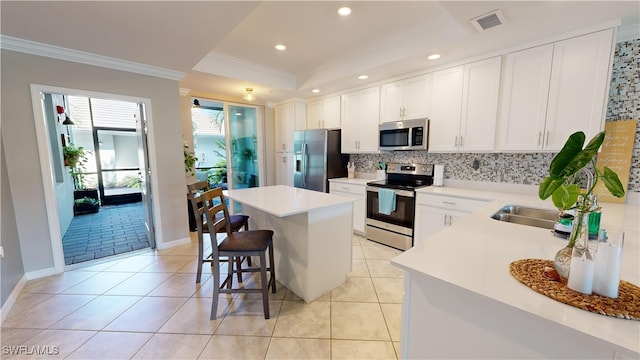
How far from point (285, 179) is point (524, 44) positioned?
4.18 meters

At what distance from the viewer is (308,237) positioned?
6.87 feet

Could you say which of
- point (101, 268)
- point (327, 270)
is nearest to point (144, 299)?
point (101, 268)

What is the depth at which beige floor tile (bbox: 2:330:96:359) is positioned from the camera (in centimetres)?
163

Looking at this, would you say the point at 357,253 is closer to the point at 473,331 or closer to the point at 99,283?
the point at 473,331

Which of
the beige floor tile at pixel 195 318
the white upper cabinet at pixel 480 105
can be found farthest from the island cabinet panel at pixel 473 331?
the white upper cabinet at pixel 480 105

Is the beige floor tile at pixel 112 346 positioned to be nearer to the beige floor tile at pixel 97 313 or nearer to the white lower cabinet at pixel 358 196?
the beige floor tile at pixel 97 313

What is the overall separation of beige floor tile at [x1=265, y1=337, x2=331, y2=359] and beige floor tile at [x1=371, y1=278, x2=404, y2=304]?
2.49ft

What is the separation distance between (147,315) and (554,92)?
13.7ft

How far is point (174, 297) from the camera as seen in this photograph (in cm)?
228

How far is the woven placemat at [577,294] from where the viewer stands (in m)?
0.72

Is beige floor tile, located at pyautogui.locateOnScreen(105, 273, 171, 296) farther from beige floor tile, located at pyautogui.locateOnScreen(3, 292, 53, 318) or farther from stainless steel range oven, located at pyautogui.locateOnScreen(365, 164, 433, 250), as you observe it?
stainless steel range oven, located at pyautogui.locateOnScreen(365, 164, 433, 250)

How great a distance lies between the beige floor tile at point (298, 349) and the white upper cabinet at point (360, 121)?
277cm

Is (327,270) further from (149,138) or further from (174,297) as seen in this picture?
(149,138)

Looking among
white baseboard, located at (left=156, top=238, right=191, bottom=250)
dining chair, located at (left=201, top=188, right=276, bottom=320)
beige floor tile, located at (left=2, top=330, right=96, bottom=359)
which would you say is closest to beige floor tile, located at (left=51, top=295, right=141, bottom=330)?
beige floor tile, located at (left=2, top=330, right=96, bottom=359)
